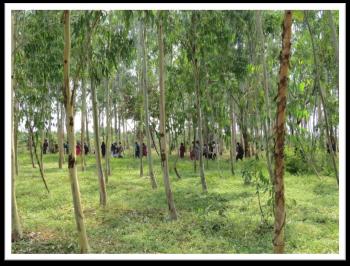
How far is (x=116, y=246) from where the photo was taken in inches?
268

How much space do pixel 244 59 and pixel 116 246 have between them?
324 inches

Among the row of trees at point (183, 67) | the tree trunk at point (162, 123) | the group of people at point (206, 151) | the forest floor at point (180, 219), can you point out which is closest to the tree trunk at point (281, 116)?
Result: the row of trees at point (183, 67)

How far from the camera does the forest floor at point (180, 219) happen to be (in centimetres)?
673

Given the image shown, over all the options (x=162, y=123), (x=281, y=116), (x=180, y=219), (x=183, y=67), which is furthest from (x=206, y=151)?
(x=281, y=116)

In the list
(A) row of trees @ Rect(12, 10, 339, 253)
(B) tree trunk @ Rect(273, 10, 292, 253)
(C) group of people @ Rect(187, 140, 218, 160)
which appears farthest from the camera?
(C) group of people @ Rect(187, 140, 218, 160)

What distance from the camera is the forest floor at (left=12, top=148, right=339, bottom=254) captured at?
6.73 metres

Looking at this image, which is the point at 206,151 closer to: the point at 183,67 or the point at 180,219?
the point at 183,67

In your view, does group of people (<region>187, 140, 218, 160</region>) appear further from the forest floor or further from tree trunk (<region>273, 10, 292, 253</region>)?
tree trunk (<region>273, 10, 292, 253</region>)

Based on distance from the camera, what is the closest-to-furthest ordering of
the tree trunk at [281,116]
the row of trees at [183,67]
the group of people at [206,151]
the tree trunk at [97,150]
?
the tree trunk at [281,116], the row of trees at [183,67], the tree trunk at [97,150], the group of people at [206,151]

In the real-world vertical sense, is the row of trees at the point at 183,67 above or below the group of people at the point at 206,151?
above

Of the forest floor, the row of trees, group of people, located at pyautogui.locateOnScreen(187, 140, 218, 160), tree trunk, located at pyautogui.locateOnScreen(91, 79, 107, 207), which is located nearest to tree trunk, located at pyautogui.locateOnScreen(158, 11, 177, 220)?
the row of trees

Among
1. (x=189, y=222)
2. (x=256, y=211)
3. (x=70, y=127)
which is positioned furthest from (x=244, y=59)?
(x=70, y=127)

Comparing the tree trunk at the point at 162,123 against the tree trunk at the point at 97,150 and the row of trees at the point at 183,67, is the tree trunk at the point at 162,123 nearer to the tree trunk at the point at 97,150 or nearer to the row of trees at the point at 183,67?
the row of trees at the point at 183,67

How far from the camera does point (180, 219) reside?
855cm
